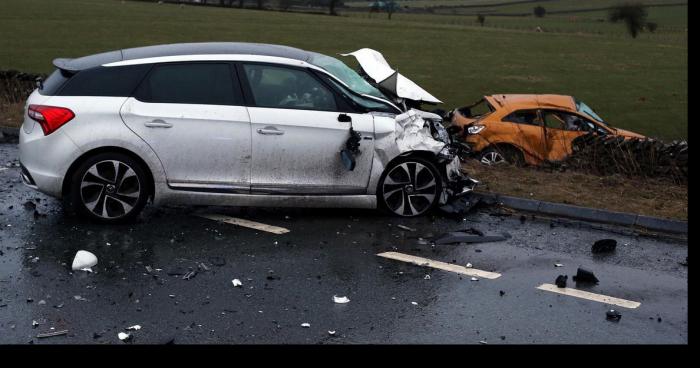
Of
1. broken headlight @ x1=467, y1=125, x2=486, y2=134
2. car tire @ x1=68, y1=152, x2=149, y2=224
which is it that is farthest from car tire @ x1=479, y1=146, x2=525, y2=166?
car tire @ x1=68, y1=152, x2=149, y2=224

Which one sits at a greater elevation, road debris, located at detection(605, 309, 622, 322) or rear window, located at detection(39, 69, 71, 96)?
rear window, located at detection(39, 69, 71, 96)

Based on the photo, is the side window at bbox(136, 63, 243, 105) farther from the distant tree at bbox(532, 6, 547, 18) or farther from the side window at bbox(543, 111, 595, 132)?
the distant tree at bbox(532, 6, 547, 18)

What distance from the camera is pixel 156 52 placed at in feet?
31.0

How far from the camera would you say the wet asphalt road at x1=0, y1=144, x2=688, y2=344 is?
6391 mm

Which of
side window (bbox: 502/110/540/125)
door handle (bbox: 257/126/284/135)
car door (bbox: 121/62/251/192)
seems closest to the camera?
car door (bbox: 121/62/251/192)

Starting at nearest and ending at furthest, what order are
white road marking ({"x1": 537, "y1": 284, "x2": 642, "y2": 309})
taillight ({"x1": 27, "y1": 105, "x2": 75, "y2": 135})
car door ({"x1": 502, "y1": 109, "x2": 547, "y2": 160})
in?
white road marking ({"x1": 537, "y1": 284, "x2": 642, "y2": 309}), taillight ({"x1": 27, "y1": 105, "x2": 75, "y2": 135}), car door ({"x1": 502, "y1": 109, "x2": 547, "y2": 160})

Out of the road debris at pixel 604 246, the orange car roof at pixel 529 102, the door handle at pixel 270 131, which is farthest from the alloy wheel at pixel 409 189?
the orange car roof at pixel 529 102

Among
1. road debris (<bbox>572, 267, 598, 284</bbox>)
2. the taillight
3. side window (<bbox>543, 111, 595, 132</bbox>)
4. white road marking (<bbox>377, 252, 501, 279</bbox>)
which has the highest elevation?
the taillight

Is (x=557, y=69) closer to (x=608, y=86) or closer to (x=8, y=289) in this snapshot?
(x=608, y=86)

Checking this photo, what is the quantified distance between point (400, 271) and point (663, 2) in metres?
129

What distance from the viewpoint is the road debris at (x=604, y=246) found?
8.76 m

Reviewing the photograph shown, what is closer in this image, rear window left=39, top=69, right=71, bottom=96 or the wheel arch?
the wheel arch

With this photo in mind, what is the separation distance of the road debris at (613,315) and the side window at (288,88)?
11.8ft
